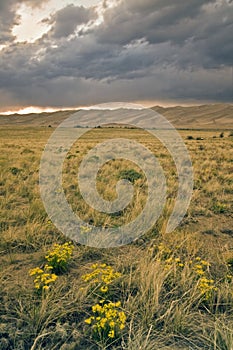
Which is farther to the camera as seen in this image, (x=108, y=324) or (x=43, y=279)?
(x=43, y=279)

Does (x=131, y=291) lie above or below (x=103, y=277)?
below

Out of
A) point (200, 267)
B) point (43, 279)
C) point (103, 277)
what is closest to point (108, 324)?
point (103, 277)

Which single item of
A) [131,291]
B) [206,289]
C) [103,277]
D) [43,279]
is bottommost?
[131,291]

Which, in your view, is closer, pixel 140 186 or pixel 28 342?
pixel 28 342

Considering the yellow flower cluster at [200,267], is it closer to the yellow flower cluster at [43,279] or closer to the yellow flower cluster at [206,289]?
the yellow flower cluster at [206,289]

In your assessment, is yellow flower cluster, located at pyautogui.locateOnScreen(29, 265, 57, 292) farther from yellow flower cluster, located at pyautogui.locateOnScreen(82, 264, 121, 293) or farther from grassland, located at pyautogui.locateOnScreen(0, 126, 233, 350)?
yellow flower cluster, located at pyautogui.locateOnScreen(82, 264, 121, 293)

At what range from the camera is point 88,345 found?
295 cm

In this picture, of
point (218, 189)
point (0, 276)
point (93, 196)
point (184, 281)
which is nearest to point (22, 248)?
point (0, 276)

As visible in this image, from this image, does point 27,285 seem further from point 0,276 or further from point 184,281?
point 184,281

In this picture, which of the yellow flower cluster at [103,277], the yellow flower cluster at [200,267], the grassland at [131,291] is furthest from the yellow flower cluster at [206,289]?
the yellow flower cluster at [103,277]

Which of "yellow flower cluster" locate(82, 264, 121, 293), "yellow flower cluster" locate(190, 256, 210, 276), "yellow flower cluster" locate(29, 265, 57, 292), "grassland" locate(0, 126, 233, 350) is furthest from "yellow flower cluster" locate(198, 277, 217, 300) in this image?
"yellow flower cluster" locate(29, 265, 57, 292)

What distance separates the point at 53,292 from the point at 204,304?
1854mm

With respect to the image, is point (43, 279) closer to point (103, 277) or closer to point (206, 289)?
point (103, 277)

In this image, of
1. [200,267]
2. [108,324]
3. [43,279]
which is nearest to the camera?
[108,324]
